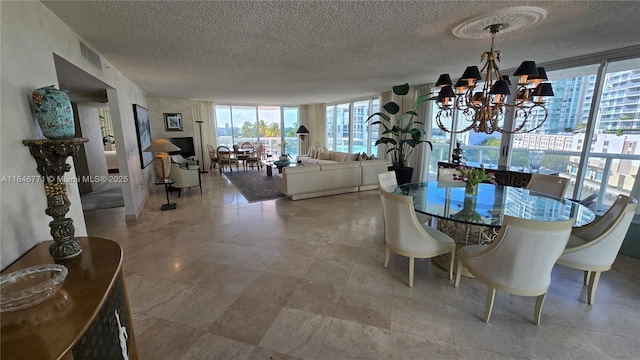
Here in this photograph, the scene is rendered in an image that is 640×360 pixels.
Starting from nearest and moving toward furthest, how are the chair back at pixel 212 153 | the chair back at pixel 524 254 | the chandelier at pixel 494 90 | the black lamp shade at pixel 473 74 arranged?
the chair back at pixel 524 254
the chandelier at pixel 494 90
the black lamp shade at pixel 473 74
the chair back at pixel 212 153

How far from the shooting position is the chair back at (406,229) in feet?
7.56

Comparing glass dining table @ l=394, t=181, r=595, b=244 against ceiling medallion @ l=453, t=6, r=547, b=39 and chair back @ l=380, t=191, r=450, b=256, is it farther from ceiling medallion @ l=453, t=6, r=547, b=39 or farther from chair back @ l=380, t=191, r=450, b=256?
ceiling medallion @ l=453, t=6, r=547, b=39

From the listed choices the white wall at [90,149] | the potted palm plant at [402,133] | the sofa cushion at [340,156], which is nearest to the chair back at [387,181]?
the potted palm plant at [402,133]

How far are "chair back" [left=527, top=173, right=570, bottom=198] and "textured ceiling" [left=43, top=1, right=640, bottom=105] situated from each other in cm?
160

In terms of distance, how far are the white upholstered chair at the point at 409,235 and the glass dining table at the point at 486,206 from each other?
198 millimetres

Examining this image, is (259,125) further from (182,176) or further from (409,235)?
(409,235)

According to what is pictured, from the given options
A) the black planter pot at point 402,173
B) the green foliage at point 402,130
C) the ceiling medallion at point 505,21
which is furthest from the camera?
the black planter pot at point 402,173

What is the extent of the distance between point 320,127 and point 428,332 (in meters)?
9.41

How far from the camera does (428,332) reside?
1.90m

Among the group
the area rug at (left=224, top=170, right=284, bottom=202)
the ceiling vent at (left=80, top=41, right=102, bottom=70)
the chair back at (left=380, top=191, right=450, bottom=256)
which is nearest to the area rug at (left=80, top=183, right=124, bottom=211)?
the area rug at (left=224, top=170, right=284, bottom=202)

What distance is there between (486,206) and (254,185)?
5331 millimetres

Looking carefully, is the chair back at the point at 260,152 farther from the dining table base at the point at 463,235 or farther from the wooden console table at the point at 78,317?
the wooden console table at the point at 78,317

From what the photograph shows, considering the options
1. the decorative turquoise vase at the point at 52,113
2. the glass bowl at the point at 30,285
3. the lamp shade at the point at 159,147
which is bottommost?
the glass bowl at the point at 30,285

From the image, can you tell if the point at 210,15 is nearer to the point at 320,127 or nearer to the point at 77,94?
the point at 77,94
